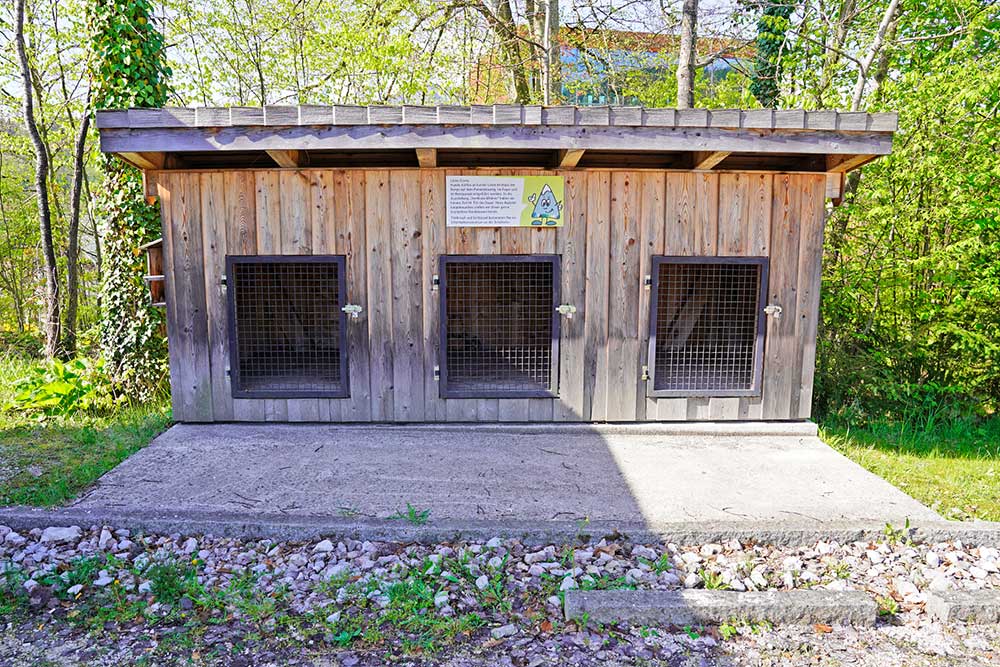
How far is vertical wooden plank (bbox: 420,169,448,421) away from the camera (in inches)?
183

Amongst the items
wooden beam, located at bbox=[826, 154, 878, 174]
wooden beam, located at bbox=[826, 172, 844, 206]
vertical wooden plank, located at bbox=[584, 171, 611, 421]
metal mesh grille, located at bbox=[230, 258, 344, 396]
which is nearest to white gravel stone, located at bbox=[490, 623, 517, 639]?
vertical wooden plank, located at bbox=[584, 171, 611, 421]

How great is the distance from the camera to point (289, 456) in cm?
424

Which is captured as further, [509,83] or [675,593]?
[509,83]

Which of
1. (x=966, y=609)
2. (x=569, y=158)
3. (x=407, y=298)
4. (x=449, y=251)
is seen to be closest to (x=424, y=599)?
(x=966, y=609)

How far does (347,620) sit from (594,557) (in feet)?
3.92

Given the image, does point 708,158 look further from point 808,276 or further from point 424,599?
point 424,599

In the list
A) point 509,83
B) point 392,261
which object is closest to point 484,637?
point 392,261

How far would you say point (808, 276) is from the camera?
4809mm

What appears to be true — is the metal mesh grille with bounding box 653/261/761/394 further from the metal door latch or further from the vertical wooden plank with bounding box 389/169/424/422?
the vertical wooden plank with bounding box 389/169/424/422

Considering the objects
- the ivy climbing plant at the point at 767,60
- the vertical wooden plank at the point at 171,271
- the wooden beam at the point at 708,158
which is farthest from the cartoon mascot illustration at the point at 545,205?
the ivy climbing plant at the point at 767,60

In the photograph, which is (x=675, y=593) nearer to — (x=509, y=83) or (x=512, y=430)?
(x=512, y=430)

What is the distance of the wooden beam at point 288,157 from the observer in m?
4.26

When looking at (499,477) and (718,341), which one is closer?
(499,477)

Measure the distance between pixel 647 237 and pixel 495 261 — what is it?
1.16 meters
